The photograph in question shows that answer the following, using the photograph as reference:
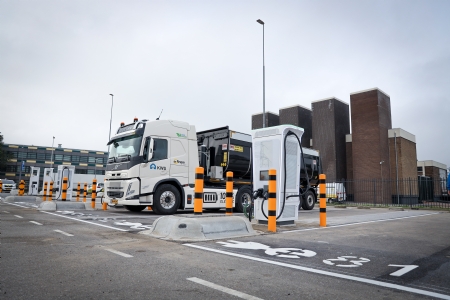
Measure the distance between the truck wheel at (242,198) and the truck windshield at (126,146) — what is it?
4701mm

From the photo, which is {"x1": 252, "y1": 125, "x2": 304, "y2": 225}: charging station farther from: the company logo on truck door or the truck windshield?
the truck windshield

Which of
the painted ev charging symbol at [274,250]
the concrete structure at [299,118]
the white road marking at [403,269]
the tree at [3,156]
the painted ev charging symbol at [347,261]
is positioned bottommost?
the painted ev charging symbol at [274,250]

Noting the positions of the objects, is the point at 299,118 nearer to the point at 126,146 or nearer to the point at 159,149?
the point at 159,149

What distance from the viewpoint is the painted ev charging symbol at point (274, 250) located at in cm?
458

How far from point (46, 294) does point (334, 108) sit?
151 ft

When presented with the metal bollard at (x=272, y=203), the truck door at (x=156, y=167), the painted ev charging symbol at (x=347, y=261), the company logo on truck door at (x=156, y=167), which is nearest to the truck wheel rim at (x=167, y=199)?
the truck door at (x=156, y=167)

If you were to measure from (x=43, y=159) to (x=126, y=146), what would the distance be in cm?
8307

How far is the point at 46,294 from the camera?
272 centimetres

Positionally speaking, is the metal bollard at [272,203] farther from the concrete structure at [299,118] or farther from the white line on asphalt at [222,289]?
the concrete structure at [299,118]

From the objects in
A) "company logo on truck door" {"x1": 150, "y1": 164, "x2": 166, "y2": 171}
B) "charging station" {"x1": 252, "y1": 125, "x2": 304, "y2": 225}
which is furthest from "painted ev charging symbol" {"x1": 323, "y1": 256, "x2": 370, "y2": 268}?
"company logo on truck door" {"x1": 150, "y1": 164, "x2": 166, "y2": 171}

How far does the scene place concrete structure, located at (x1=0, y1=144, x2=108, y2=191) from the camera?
262 ft

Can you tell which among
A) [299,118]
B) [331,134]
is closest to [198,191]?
[331,134]

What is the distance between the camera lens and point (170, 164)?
11.8 m

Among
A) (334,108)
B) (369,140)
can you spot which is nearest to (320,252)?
(369,140)
